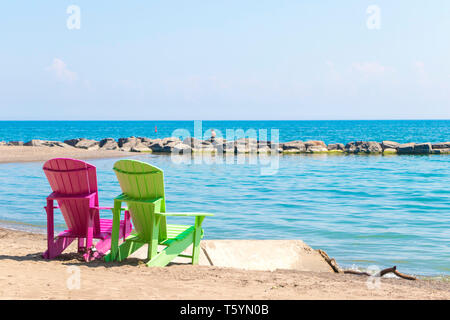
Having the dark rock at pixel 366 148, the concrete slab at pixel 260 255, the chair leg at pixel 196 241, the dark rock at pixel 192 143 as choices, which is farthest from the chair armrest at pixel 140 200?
the dark rock at pixel 366 148

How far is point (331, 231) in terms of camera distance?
834 centimetres

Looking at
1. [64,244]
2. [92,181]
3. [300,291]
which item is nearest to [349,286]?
[300,291]

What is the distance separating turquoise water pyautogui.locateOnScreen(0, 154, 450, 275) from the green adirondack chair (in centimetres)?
255

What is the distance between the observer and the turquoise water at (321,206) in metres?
7.32

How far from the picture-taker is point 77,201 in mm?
5148

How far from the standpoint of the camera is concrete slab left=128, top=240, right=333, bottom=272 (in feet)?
18.9

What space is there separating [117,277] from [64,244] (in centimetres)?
146

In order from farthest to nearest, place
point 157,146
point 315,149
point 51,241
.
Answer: point 157,146 < point 315,149 < point 51,241

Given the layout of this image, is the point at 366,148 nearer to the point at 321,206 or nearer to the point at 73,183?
the point at 321,206

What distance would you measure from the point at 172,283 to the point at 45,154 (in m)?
25.2

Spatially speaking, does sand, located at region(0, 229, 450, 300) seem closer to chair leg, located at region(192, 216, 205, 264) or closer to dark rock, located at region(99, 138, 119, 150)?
chair leg, located at region(192, 216, 205, 264)

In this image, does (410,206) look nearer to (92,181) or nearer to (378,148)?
(92,181)

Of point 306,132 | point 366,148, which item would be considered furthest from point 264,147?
point 306,132
